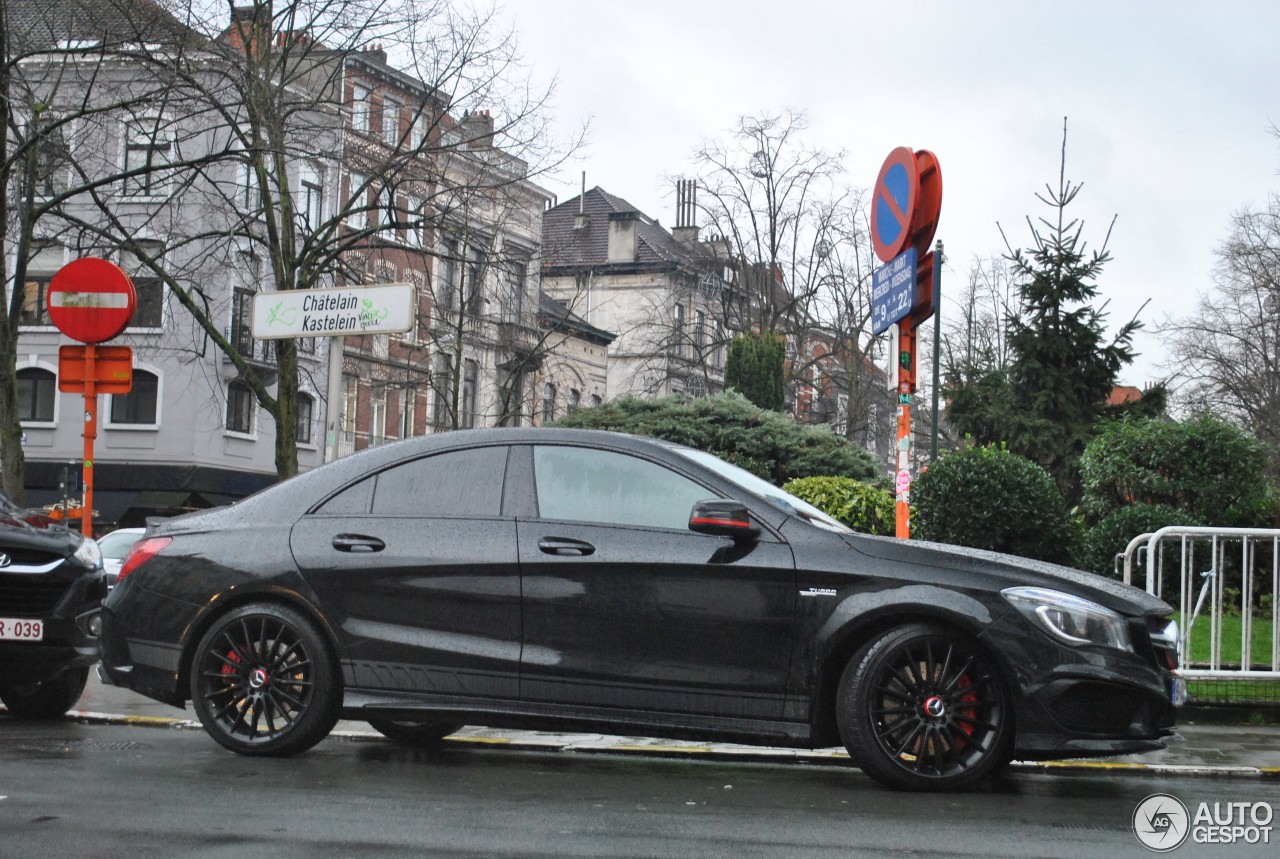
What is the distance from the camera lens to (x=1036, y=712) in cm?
654

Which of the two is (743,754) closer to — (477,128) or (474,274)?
(477,128)

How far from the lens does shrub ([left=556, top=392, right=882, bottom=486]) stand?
20.1 m

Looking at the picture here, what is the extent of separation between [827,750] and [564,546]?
7.17 ft

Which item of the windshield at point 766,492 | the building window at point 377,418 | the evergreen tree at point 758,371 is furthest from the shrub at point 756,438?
the building window at point 377,418

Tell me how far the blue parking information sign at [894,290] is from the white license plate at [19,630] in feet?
17.9

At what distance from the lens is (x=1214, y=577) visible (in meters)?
10.5

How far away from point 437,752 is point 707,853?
3.25 metres

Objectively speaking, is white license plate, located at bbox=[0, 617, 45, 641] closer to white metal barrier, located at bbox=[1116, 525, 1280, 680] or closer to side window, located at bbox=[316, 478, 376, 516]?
side window, located at bbox=[316, 478, 376, 516]

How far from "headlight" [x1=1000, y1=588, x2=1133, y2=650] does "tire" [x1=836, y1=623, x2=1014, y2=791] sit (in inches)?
10.9

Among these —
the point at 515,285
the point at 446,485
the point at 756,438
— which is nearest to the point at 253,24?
the point at 515,285

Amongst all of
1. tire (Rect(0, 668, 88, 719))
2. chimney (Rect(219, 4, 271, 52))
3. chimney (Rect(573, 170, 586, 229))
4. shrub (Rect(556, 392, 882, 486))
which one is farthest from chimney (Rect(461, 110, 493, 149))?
chimney (Rect(573, 170, 586, 229))

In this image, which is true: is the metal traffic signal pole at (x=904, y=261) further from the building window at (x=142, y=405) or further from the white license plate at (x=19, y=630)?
the building window at (x=142, y=405)

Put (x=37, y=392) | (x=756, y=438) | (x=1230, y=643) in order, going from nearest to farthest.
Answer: (x=1230, y=643)
(x=756, y=438)
(x=37, y=392)

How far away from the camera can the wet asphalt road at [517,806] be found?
5227 mm
